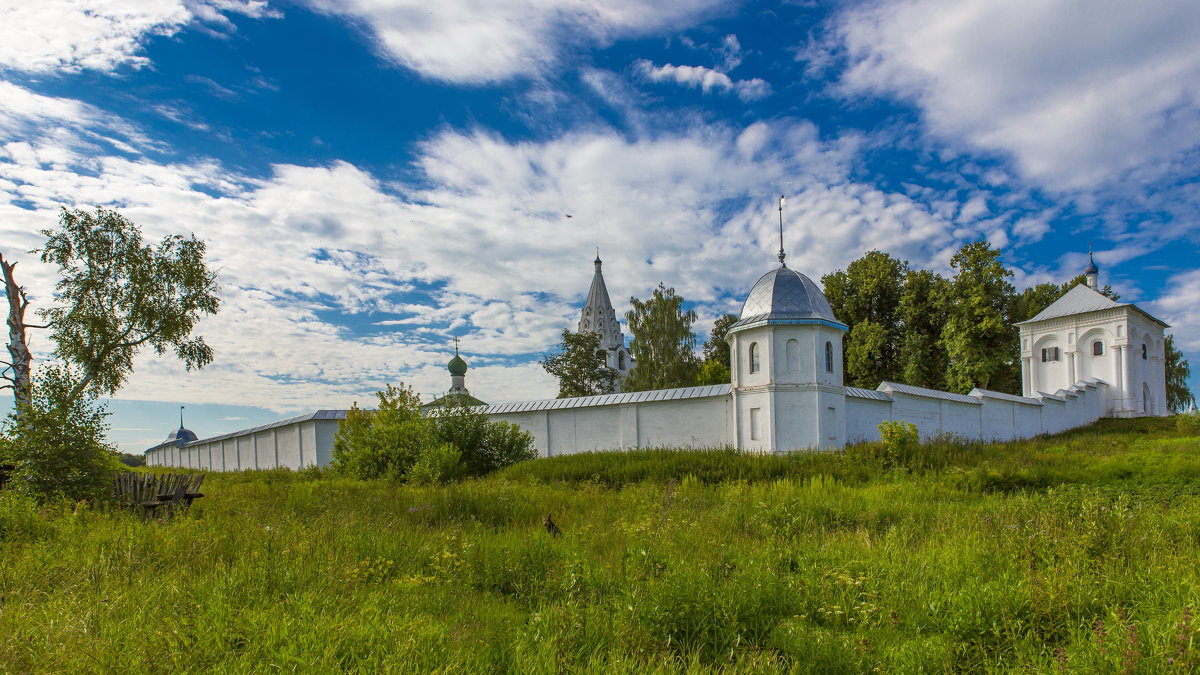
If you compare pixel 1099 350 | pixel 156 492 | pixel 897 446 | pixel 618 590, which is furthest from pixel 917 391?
pixel 156 492

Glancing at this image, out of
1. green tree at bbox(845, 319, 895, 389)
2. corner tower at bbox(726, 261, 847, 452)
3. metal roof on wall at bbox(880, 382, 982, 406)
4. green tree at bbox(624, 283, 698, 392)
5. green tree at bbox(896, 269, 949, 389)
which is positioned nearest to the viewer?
corner tower at bbox(726, 261, 847, 452)

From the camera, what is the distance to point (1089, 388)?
28.3 meters

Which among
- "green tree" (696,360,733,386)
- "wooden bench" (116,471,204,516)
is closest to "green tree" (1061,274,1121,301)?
"green tree" (696,360,733,386)

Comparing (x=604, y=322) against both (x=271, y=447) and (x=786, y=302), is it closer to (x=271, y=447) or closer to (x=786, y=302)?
(x=271, y=447)

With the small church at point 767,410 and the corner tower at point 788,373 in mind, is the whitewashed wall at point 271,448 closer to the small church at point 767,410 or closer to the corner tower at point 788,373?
the small church at point 767,410

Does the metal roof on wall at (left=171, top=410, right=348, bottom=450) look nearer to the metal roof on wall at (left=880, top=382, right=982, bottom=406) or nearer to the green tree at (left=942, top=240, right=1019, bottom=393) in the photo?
the metal roof on wall at (left=880, top=382, right=982, bottom=406)

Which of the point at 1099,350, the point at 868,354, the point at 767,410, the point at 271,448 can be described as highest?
the point at 868,354

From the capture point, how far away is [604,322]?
6106 cm

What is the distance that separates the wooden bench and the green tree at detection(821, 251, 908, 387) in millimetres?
30295

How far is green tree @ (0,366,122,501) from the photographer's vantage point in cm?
923

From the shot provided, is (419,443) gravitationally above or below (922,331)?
below

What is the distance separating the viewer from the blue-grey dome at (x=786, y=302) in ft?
56.3

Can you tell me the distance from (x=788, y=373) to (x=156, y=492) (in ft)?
44.4

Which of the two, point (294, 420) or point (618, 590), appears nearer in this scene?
point (618, 590)
